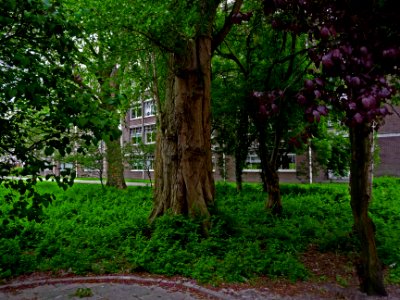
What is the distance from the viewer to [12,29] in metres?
4.84

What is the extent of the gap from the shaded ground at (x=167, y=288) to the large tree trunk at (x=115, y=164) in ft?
40.6

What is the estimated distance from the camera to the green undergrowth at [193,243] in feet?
22.3

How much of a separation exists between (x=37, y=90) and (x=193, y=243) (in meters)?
4.79

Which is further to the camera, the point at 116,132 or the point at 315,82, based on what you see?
the point at 116,132

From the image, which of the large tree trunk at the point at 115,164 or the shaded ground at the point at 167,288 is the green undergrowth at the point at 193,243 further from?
the large tree trunk at the point at 115,164

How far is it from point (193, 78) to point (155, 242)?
3.89m

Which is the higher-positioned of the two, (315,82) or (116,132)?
(315,82)

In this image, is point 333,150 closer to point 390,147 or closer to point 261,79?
point 390,147

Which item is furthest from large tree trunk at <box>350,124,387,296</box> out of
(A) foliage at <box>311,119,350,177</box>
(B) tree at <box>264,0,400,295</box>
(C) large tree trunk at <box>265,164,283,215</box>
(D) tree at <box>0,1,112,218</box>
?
(A) foliage at <box>311,119,350,177</box>

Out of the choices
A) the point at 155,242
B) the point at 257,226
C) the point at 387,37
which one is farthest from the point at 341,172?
the point at 387,37

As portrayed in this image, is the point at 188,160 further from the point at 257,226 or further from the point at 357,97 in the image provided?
the point at 357,97

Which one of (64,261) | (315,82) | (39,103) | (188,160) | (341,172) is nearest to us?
(315,82)

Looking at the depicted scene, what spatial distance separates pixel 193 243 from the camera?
26.0ft

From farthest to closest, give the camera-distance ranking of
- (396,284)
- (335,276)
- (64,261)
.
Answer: (64,261), (335,276), (396,284)
